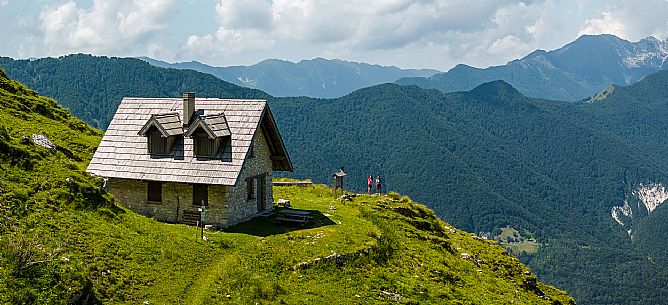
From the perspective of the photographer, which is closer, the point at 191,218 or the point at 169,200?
the point at 191,218

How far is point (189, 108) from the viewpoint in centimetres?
4094

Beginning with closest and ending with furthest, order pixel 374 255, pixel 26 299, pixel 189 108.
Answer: pixel 26 299, pixel 374 255, pixel 189 108

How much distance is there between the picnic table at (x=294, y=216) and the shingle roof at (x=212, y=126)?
641 cm

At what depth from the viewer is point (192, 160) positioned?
1508 inches

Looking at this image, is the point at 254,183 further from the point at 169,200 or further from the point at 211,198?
the point at 169,200

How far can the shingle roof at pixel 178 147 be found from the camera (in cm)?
3747

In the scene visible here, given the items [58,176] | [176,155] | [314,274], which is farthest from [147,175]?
[314,274]

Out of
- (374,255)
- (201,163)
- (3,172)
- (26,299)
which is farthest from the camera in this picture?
(201,163)

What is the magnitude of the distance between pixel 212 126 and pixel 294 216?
25.8 ft

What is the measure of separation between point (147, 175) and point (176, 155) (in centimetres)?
226

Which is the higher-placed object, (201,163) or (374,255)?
(201,163)

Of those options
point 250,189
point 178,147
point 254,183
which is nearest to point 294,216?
point 250,189

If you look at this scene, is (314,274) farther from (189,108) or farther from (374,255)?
(189,108)

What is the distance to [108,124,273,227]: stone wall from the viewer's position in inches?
1460
